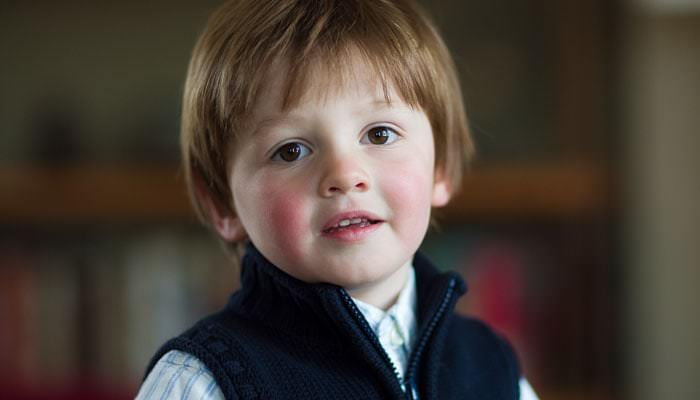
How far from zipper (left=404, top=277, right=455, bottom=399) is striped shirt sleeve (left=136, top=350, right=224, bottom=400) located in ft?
0.55

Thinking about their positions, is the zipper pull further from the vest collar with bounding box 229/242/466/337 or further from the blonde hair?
the blonde hair

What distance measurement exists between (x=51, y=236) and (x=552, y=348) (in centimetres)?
106

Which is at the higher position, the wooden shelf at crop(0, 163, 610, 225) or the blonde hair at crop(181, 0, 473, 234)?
the blonde hair at crop(181, 0, 473, 234)

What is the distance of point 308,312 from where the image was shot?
74 cm

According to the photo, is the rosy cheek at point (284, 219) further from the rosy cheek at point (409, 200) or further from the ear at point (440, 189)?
the ear at point (440, 189)

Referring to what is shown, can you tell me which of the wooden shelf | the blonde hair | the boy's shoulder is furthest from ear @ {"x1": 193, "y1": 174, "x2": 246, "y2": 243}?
the wooden shelf

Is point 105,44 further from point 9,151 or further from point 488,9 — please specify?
point 488,9

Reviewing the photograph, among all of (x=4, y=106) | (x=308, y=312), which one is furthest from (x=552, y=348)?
(x=4, y=106)

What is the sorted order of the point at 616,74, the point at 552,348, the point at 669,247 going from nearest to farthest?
the point at 616,74 < the point at 552,348 < the point at 669,247

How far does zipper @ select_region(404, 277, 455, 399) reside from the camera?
2.45ft

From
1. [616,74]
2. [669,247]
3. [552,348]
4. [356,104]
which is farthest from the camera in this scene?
[669,247]

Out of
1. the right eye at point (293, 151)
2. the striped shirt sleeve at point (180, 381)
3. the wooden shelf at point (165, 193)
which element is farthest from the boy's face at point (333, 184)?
the wooden shelf at point (165, 193)

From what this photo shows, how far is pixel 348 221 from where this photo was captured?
2.29ft

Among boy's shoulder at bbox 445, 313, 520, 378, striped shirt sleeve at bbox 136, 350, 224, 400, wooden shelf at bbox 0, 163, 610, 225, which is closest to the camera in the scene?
striped shirt sleeve at bbox 136, 350, 224, 400
